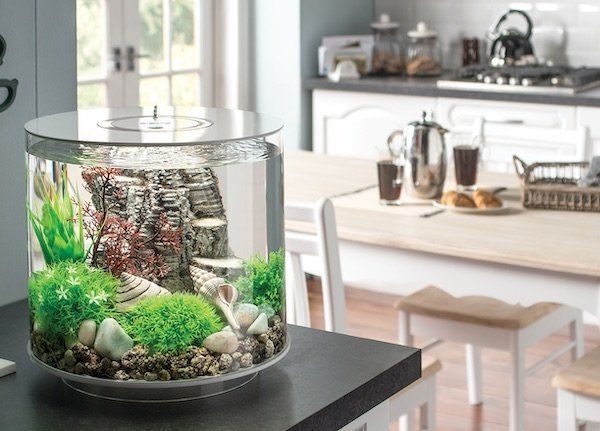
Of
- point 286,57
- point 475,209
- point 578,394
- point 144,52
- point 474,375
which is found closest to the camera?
point 578,394

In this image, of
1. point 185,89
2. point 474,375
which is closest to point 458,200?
point 474,375

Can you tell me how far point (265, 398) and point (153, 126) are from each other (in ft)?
1.21

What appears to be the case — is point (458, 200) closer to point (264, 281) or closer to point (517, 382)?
point (517, 382)

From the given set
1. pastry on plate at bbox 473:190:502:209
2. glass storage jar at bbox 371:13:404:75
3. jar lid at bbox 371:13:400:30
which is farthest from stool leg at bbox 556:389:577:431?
jar lid at bbox 371:13:400:30

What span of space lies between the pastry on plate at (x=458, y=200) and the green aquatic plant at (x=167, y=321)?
5.63 ft

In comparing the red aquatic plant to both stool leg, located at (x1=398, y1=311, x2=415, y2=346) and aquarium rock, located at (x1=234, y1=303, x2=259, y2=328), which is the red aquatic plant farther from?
stool leg, located at (x1=398, y1=311, x2=415, y2=346)

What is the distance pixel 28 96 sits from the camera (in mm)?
1742

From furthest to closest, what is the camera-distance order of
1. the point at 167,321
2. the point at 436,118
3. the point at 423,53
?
the point at 423,53, the point at 436,118, the point at 167,321

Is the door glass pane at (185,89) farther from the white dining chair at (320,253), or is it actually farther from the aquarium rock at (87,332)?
the aquarium rock at (87,332)

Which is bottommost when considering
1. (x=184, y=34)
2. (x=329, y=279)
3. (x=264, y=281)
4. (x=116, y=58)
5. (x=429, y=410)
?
(x=429, y=410)

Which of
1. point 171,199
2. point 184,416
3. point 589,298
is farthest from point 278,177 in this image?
point 589,298

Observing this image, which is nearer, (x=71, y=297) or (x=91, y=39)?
(x=71, y=297)

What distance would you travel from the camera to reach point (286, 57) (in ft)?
16.7

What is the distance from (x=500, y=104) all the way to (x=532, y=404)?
4.63 ft
